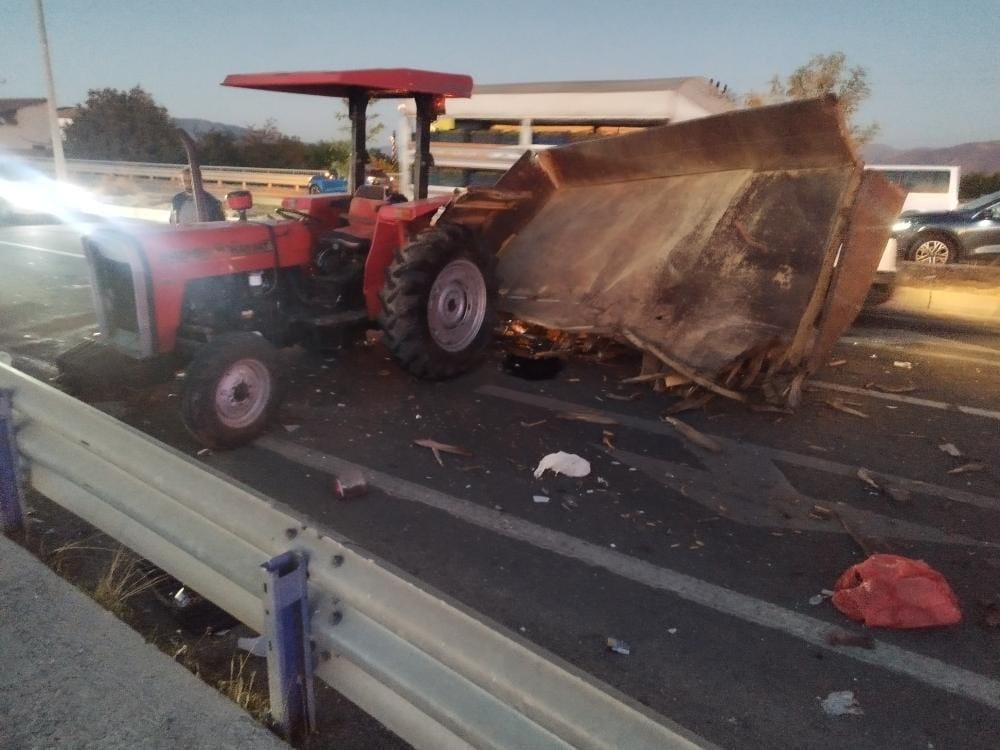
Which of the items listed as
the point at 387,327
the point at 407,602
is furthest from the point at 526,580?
the point at 387,327

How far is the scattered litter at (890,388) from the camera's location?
19.5 feet

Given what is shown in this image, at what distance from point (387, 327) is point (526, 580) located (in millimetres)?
2584

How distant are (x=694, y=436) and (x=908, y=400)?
211 centimetres

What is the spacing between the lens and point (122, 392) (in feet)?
17.0

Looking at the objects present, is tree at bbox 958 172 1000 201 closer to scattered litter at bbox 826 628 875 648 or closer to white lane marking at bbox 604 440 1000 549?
white lane marking at bbox 604 440 1000 549

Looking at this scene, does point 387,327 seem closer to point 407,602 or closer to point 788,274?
point 788,274

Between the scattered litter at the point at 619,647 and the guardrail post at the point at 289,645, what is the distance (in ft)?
4.06

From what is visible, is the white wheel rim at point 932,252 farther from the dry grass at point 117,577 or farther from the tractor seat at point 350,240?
the dry grass at point 117,577

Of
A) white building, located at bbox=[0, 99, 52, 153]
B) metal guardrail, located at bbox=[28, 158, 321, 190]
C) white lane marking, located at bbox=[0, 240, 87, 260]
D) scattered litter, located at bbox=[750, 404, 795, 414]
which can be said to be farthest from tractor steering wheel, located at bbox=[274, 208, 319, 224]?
white building, located at bbox=[0, 99, 52, 153]

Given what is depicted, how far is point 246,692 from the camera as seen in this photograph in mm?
2209

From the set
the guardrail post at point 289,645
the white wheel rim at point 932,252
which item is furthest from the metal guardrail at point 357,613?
the white wheel rim at point 932,252

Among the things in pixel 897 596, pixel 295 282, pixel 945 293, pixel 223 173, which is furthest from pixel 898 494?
pixel 223 173

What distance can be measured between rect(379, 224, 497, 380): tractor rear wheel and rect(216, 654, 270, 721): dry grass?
310 cm

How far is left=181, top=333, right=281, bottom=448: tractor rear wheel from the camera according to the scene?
431 centimetres
